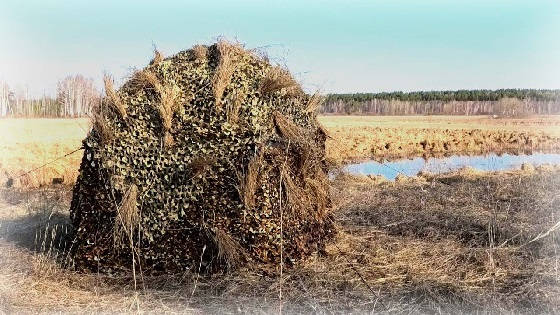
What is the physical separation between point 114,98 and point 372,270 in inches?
157

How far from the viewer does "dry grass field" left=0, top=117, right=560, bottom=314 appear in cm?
656

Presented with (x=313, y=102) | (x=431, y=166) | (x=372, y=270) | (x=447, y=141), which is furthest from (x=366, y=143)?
(x=372, y=270)

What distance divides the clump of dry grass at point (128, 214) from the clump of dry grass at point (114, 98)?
1.01 m

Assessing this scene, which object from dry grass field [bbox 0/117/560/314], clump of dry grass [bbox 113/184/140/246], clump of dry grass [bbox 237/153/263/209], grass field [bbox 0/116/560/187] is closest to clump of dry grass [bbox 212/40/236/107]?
clump of dry grass [bbox 237/153/263/209]

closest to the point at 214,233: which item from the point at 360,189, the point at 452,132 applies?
the point at 360,189

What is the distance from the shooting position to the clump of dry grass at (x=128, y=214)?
7.46m

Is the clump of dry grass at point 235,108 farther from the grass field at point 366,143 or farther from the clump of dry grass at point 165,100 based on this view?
the grass field at point 366,143

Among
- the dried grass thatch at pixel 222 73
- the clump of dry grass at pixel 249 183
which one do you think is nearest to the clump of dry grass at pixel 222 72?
the dried grass thatch at pixel 222 73

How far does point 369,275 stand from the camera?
24.7 ft

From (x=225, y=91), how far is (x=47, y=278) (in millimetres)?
3251

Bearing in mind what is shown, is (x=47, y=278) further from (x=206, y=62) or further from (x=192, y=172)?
(x=206, y=62)

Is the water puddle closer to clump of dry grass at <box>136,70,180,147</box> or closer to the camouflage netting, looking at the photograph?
the camouflage netting

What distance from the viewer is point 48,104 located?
5653cm

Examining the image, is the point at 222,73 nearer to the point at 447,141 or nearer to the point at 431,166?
the point at 431,166
